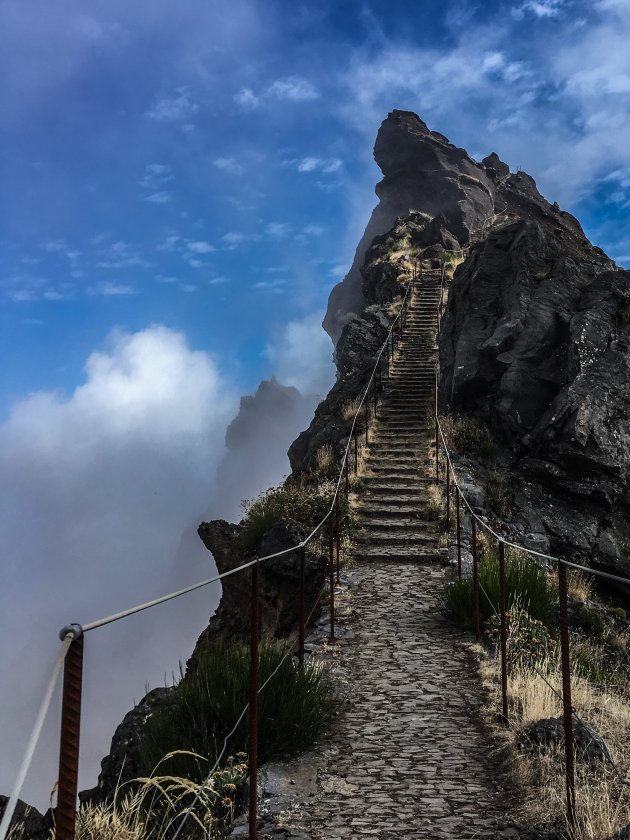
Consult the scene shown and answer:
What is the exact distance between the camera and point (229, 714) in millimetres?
5355

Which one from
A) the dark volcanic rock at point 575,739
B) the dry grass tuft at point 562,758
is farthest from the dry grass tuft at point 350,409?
the dark volcanic rock at point 575,739

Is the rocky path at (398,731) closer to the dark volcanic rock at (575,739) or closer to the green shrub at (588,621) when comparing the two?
the dark volcanic rock at (575,739)

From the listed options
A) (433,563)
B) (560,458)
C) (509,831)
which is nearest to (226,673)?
(509,831)

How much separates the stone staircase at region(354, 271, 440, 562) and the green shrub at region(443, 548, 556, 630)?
2.76 m

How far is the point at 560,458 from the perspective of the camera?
14234 millimetres

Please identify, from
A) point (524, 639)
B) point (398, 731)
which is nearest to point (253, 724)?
point (398, 731)

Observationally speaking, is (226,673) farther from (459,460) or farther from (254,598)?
(459,460)

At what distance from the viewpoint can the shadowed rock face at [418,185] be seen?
4412 centimetres

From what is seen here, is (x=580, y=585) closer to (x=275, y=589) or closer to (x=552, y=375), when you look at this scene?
(x=275, y=589)

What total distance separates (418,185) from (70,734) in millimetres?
52210

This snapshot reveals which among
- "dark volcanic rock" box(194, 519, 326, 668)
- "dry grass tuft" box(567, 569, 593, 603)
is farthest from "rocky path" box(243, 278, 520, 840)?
"dry grass tuft" box(567, 569, 593, 603)

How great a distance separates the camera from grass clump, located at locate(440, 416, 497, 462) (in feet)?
51.7

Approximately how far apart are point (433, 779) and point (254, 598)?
88.3 inches

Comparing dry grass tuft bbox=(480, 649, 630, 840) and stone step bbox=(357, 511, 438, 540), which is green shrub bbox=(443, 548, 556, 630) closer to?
dry grass tuft bbox=(480, 649, 630, 840)
